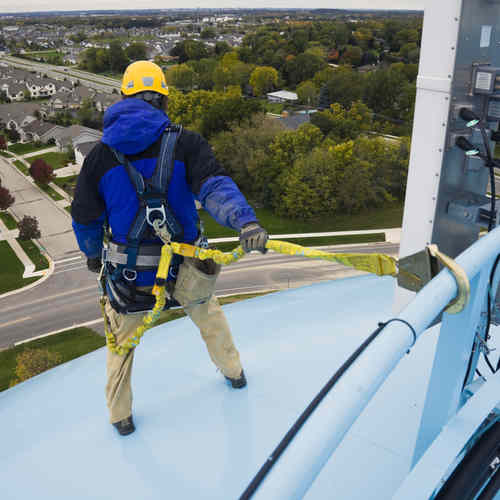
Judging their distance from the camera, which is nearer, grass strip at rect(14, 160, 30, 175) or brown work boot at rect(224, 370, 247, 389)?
brown work boot at rect(224, 370, 247, 389)

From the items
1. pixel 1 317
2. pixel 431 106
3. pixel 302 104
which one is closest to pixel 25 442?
pixel 431 106

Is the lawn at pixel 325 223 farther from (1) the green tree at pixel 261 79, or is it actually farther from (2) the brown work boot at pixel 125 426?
(1) the green tree at pixel 261 79

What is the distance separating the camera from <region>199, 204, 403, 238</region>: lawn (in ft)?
116

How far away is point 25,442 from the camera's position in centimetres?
415

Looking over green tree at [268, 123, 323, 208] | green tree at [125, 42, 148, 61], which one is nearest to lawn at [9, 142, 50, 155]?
green tree at [268, 123, 323, 208]

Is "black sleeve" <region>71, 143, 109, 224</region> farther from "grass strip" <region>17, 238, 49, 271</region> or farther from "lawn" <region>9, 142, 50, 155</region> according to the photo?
"lawn" <region>9, 142, 50, 155</region>

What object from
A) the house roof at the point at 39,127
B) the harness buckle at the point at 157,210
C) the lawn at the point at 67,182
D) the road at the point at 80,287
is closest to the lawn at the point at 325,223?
the road at the point at 80,287

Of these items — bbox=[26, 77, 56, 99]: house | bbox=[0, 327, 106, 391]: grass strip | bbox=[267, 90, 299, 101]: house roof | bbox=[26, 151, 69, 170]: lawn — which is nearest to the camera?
bbox=[0, 327, 106, 391]: grass strip

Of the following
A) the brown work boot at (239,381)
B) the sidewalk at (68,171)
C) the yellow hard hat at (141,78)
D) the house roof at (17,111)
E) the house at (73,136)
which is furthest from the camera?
the house roof at (17,111)

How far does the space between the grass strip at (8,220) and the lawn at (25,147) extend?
2085 centimetres

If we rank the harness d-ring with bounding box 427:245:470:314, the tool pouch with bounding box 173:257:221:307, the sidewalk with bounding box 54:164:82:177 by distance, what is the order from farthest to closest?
the sidewalk with bounding box 54:164:82:177 < the tool pouch with bounding box 173:257:221:307 < the harness d-ring with bounding box 427:245:470:314

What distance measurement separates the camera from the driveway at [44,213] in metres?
37.3

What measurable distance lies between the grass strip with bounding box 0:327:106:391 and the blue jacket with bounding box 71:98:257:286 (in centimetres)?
2301

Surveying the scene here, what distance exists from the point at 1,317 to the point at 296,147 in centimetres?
2239
